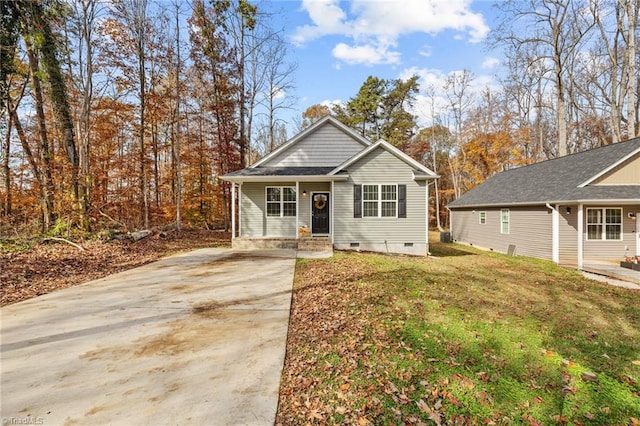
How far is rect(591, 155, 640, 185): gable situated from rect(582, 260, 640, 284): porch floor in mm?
3075

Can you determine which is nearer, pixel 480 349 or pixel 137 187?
pixel 480 349

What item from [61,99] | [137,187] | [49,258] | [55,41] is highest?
[55,41]

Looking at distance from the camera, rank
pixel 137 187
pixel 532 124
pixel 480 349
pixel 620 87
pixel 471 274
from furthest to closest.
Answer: pixel 532 124 → pixel 620 87 → pixel 137 187 → pixel 471 274 → pixel 480 349

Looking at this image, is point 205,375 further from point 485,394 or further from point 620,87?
point 620,87

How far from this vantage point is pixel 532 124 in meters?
27.9

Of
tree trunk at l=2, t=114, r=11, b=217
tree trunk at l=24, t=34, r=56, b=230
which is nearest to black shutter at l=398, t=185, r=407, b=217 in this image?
tree trunk at l=24, t=34, r=56, b=230

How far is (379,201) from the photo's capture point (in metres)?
11.8

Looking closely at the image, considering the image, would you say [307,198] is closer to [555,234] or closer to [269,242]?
[269,242]

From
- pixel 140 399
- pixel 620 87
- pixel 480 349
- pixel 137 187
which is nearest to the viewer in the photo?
pixel 140 399

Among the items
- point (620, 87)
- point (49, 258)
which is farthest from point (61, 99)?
point (620, 87)

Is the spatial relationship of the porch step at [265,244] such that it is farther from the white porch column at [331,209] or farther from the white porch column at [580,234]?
the white porch column at [580,234]

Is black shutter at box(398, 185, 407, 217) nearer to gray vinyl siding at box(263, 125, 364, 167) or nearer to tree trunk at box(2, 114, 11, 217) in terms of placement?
gray vinyl siding at box(263, 125, 364, 167)

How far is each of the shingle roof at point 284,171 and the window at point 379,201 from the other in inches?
80.1

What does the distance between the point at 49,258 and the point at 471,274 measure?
40.2 feet
